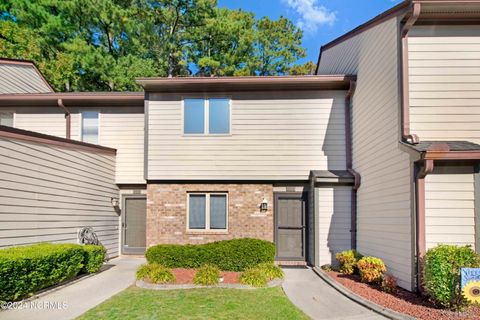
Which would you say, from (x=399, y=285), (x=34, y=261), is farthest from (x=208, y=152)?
(x=399, y=285)

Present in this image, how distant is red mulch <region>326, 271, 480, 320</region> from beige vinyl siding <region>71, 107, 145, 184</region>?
7.40 m

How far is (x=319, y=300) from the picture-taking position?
659cm

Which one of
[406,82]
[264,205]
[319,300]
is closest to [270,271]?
[319,300]

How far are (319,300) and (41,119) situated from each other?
1062 centimetres

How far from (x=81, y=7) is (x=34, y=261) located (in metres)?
18.3

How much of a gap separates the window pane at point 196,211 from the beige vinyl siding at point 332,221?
11.1ft

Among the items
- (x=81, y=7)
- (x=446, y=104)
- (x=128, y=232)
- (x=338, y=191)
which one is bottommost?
(x=128, y=232)

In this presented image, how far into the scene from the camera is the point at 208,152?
33.7 ft

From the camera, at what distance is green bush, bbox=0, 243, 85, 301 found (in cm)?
579

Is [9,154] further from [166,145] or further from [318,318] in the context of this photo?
[318,318]

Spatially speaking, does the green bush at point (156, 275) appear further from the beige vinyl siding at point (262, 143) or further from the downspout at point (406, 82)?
the downspout at point (406, 82)

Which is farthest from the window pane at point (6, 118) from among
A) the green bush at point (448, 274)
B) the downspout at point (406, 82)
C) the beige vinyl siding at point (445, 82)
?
the green bush at point (448, 274)

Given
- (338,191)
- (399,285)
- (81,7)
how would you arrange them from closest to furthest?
(399,285)
(338,191)
(81,7)

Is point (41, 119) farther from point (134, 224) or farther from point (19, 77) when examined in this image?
point (134, 224)
